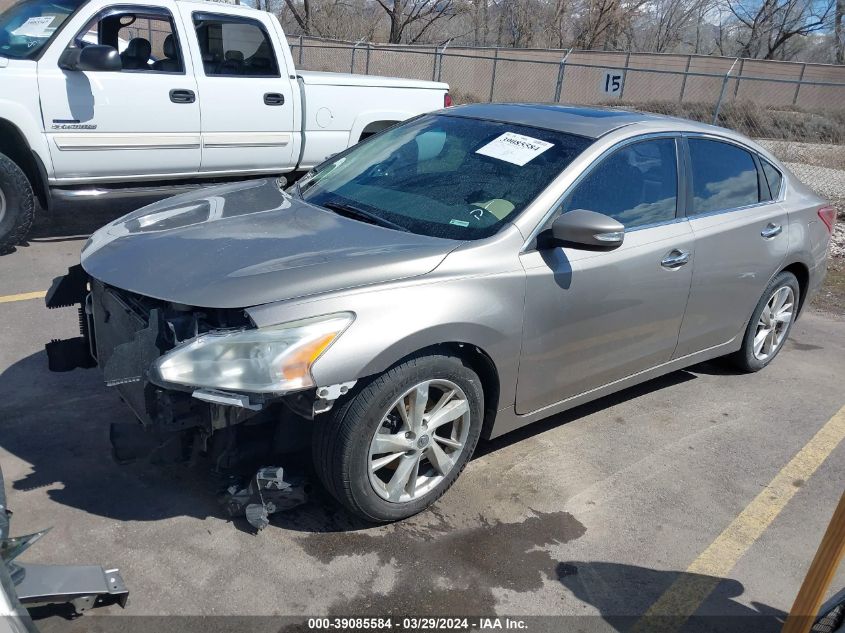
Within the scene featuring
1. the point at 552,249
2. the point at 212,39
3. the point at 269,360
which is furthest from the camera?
the point at 212,39

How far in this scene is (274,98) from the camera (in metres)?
7.84

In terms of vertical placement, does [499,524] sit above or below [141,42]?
below

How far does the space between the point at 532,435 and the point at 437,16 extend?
1272 inches

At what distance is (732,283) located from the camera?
15.6 ft

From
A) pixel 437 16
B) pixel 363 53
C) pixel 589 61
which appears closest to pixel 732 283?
pixel 363 53

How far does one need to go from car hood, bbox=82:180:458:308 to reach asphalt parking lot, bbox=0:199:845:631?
98 centimetres

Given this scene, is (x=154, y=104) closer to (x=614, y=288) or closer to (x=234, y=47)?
(x=234, y=47)

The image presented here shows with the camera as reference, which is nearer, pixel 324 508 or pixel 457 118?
pixel 324 508

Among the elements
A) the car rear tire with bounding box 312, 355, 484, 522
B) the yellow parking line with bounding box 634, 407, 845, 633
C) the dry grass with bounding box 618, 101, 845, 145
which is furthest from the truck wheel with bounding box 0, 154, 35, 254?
the dry grass with bounding box 618, 101, 845, 145

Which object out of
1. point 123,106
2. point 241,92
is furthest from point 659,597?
point 241,92

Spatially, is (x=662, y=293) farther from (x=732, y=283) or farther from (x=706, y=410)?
(x=706, y=410)

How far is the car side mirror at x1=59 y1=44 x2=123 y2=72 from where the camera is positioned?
6.51 m

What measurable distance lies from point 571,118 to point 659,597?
2451 mm

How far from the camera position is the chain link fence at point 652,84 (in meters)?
24.3
